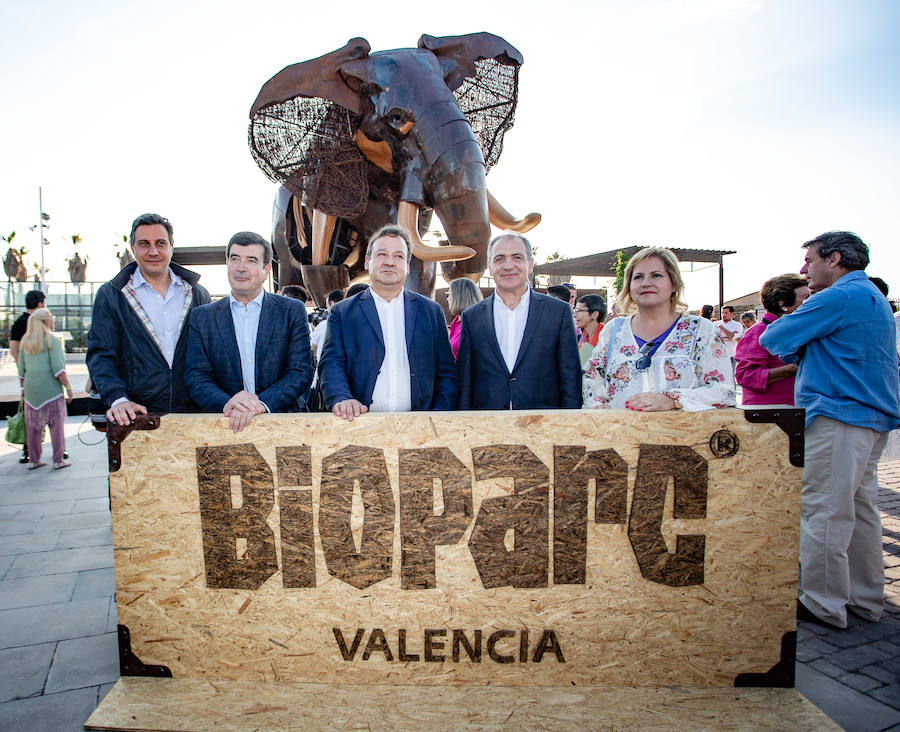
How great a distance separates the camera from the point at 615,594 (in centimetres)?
249

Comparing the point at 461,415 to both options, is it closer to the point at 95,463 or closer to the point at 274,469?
the point at 274,469

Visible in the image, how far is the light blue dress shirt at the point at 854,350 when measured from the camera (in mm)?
3105

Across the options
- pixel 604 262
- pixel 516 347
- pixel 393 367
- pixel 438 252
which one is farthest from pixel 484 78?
pixel 604 262

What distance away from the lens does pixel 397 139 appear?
569 centimetres

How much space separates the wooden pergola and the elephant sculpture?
19409mm

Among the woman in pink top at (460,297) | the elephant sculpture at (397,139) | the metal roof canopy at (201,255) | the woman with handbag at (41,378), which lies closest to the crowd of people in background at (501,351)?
the woman in pink top at (460,297)

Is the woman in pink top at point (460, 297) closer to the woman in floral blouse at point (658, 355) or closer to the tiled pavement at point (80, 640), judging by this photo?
the woman in floral blouse at point (658, 355)

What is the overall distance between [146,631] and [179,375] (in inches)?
50.0

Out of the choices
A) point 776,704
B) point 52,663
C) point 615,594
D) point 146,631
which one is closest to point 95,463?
point 52,663

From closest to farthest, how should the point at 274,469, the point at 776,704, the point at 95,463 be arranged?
the point at 776,704, the point at 274,469, the point at 95,463

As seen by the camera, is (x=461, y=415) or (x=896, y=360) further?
(x=896, y=360)

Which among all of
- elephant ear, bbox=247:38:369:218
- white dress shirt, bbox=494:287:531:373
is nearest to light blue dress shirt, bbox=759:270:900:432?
white dress shirt, bbox=494:287:531:373

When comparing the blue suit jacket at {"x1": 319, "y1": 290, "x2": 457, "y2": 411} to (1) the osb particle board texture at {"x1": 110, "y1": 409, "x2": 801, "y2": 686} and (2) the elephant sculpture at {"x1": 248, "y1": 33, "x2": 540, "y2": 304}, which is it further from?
(2) the elephant sculpture at {"x1": 248, "y1": 33, "x2": 540, "y2": 304}

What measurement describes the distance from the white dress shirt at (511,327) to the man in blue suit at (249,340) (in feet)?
3.37
